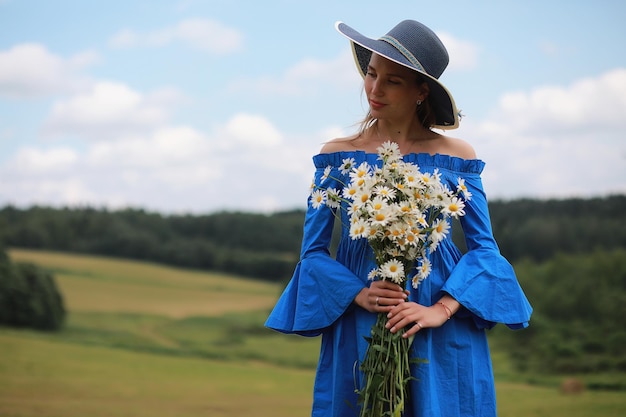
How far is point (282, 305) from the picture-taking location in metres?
2.75

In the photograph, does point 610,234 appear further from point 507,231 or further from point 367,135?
point 367,135

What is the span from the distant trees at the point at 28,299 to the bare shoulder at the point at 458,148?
30.3 metres

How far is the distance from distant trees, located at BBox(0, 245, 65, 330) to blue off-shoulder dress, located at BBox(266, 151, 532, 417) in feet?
98.8

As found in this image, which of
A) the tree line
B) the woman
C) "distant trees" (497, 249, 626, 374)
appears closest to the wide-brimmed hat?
the woman

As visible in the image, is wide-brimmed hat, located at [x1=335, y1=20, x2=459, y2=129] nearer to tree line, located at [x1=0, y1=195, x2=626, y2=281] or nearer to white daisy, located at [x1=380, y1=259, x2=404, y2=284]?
white daisy, located at [x1=380, y1=259, x2=404, y2=284]

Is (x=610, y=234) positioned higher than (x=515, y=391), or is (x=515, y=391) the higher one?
(x=610, y=234)

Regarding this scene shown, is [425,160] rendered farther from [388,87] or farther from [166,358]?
[166,358]

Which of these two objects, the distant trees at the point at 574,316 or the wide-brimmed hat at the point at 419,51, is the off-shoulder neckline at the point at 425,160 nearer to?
the wide-brimmed hat at the point at 419,51

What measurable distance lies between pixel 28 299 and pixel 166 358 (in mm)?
9682

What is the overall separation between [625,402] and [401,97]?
912cm

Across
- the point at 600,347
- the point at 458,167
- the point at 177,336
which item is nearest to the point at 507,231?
the point at 600,347

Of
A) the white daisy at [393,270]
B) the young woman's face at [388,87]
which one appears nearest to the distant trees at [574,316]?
the young woman's face at [388,87]

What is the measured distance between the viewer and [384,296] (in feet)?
8.05

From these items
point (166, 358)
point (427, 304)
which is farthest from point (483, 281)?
point (166, 358)
